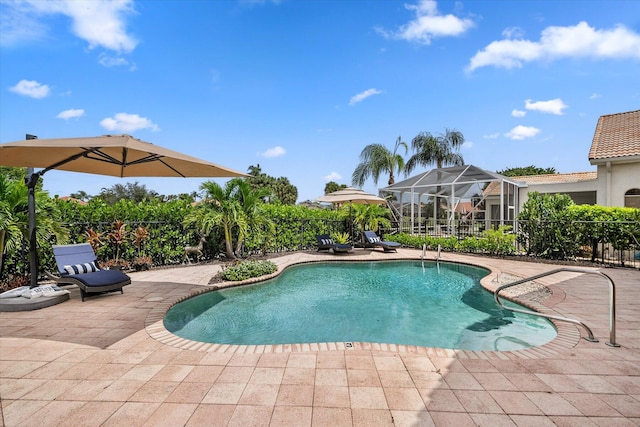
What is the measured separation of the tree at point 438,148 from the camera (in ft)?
73.8

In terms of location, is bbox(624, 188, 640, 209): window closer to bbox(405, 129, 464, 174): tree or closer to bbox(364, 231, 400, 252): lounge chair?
bbox(364, 231, 400, 252): lounge chair

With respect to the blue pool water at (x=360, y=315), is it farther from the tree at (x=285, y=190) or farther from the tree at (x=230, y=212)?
the tree at (x=285, y=190)

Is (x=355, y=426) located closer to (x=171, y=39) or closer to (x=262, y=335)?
(x=262, y=335)

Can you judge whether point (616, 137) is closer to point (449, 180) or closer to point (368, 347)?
point (449, 180)

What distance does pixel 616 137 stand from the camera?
1345 centimetres

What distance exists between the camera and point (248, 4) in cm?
1141

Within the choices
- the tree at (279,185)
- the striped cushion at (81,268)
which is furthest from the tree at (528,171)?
the striped cushion at (81,268)

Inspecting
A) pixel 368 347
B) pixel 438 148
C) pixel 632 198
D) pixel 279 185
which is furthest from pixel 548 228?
pixel 279 185

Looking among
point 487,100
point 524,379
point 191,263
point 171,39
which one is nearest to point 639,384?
point 524,379

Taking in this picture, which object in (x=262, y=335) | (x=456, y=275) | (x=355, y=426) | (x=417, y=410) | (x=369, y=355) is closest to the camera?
(x=355, y=426)

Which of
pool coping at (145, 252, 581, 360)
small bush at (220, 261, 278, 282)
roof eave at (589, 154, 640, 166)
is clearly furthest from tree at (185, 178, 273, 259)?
roof eave at (589, 154, 640, 166)

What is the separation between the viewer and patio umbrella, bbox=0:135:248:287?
4.31 m

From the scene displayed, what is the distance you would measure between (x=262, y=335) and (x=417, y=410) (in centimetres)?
278

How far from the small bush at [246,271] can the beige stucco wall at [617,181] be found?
13954 millimetres
